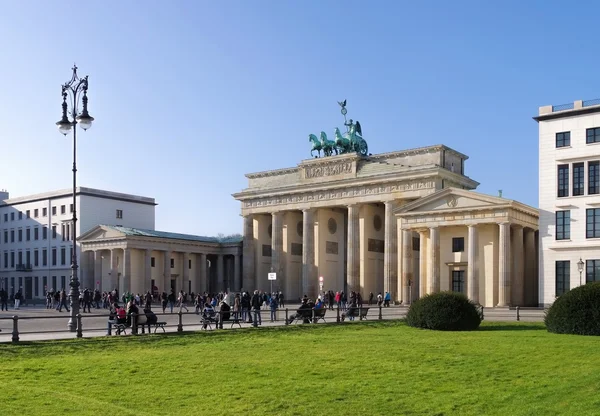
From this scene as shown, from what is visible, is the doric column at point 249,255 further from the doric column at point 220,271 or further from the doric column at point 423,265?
the doric column at point 423,265

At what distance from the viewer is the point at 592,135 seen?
4928cm

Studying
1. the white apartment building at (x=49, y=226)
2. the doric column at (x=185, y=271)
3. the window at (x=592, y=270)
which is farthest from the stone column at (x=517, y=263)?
the white apartment building at (x=49, y=226)

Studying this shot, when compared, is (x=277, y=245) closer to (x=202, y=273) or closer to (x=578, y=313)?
(x=202, y=273)

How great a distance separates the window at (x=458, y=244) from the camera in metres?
59.7

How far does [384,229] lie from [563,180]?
28.8m

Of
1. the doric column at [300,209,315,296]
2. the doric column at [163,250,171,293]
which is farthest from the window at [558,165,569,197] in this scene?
the doric column at [163,250,171,293]

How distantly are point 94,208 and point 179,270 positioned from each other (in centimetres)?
1322

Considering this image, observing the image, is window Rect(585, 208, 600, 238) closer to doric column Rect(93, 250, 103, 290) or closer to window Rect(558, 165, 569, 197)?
window Rect(558, 165, 569, 197)

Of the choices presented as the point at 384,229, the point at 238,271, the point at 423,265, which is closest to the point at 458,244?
the point at 423,265

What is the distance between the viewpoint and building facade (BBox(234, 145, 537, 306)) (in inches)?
2280

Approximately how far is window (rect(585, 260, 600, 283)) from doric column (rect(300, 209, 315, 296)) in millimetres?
33315

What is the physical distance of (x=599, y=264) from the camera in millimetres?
48562

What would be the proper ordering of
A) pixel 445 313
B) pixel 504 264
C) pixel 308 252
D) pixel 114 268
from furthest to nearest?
1. pixel 114 268
2. pixel 308 252
3. pixel 504 264
4. pixel 445 313

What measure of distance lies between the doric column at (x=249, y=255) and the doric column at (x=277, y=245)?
3583 millimetres
